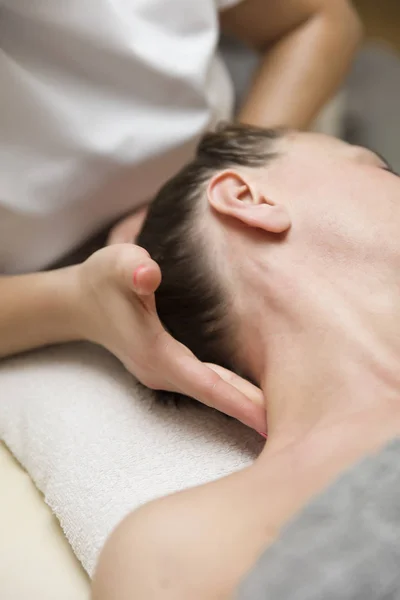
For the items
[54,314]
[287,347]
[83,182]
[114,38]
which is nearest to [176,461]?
Answer: [287,347]

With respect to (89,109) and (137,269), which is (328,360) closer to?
(137,269)

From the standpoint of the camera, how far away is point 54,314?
0.88 meters

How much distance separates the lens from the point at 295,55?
3.62ft

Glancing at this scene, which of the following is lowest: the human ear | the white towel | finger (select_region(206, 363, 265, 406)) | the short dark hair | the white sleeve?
the white towel

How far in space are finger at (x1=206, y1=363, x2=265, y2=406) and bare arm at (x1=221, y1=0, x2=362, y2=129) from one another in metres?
0.49

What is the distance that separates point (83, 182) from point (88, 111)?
0.10 meters

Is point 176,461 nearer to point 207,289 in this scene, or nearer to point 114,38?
point 207,289

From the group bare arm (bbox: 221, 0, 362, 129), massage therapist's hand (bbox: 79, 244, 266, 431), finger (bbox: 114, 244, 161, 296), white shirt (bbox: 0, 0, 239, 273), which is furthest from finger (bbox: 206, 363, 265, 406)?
bare arm (bbox: 221, 0, 362, 129)

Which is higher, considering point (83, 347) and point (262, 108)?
point (262, 108)

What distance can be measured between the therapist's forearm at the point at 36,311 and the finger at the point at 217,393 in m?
0.21

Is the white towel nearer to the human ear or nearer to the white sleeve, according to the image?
the human ear

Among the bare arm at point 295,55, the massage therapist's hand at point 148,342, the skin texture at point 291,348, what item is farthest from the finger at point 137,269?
the bare arm at point 295,55

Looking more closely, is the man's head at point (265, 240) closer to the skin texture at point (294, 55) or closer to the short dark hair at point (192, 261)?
the short dark hair at point (192, 261)

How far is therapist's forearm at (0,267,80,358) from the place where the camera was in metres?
0.86
